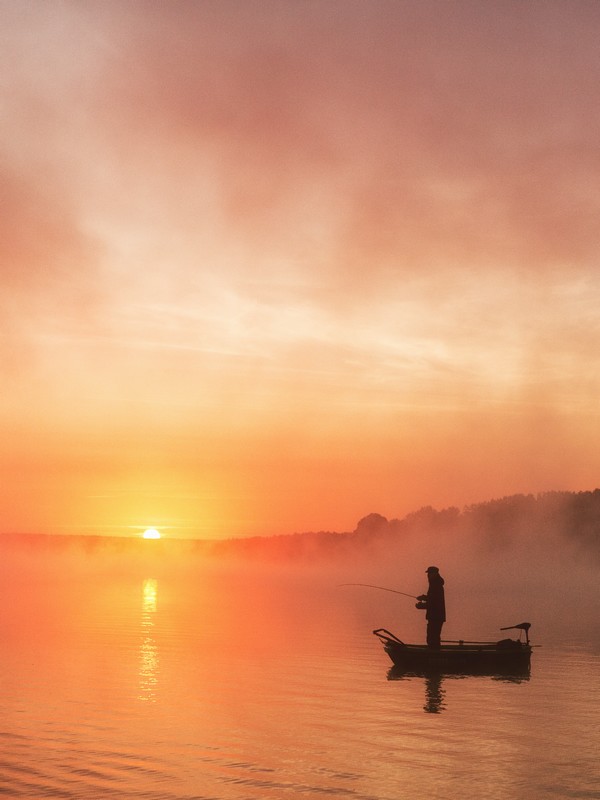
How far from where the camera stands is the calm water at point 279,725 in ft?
52.8

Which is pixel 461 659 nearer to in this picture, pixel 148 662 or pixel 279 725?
pixel 279 725

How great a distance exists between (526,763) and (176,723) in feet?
27.9

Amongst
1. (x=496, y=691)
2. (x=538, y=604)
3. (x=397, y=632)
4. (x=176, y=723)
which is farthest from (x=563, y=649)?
(x=538, y=604)

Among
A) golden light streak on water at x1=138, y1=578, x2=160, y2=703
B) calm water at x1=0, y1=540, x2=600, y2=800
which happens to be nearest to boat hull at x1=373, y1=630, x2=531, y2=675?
calm water at x1=0, y1=540, x2=600, y2=800

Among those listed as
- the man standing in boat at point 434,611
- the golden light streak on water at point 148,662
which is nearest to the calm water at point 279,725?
the golden light streak on water at point 148,662

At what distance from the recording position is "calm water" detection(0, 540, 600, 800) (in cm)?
1609

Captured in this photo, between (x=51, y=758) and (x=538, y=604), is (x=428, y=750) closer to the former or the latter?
(x=51, y=758)

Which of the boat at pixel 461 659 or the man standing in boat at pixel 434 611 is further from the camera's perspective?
the man standing in boat at pixel 434 611

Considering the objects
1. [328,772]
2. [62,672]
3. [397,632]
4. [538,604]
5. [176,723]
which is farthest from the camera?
[538,604]

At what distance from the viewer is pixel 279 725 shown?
70.0ft

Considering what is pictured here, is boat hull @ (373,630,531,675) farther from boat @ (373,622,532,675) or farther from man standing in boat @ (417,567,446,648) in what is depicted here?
man standing in boat @ (417,567,446,648)

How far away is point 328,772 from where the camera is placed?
16.9 meters

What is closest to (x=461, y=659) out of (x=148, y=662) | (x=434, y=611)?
(x=434, y=611)

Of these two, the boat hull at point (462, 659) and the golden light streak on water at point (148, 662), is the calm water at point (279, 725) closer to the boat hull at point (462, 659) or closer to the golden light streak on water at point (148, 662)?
the golden light streak on water at point (148, 662)
